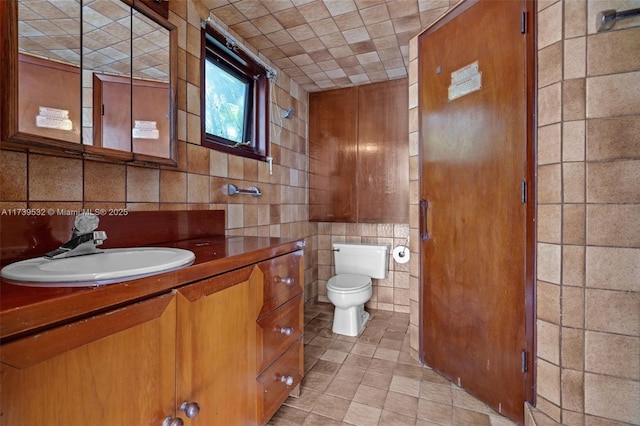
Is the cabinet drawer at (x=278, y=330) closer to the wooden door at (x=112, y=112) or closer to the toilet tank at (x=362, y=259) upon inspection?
the wooden door at (x=112, y=112)

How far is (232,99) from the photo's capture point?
2.08 meters

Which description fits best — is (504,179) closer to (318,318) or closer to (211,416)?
(211,416)

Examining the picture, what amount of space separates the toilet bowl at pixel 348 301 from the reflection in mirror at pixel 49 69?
5.97 feet

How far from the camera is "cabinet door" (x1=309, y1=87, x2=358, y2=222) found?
2.83 m

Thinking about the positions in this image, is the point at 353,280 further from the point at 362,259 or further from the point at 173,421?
→ the point at 173,421

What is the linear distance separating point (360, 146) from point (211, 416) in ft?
7.83

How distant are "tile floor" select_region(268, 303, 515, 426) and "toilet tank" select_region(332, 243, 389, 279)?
593mm

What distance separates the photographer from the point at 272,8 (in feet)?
5.65

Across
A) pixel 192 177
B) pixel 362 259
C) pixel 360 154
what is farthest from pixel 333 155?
pixel 192 177

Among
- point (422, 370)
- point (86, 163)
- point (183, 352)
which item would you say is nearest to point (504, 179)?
point (422, 370)

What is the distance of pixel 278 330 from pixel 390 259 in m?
1.72

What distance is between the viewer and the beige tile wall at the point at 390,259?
2771mm

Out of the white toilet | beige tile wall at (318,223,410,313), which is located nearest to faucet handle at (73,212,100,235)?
the white toilet

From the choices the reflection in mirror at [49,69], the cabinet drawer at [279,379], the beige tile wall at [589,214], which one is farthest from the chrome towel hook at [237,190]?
the beige tile wall at [589,214]
